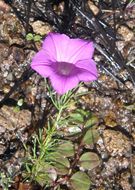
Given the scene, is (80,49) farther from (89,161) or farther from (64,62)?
(89,161)

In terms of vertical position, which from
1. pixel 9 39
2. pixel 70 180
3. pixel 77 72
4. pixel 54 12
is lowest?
pixel 70 180

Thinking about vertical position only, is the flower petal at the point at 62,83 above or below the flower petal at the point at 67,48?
below

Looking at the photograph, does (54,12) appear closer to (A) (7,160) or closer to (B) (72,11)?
(B) (72,11)

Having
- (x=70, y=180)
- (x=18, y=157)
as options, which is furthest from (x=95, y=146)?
(x=18, y=157)

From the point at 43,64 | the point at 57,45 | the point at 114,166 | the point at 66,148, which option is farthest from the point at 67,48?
the point at 114,166

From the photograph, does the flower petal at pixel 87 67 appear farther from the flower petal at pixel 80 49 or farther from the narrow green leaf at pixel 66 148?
the narrow green leaf at pixel 66 148

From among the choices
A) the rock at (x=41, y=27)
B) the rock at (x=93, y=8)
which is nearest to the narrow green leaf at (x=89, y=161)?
the rock at (x=41, y=27)
